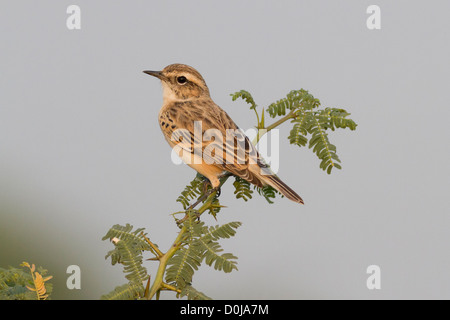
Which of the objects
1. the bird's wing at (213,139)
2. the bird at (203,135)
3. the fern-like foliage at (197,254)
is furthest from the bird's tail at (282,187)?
the fern-like foliage at (197,254)

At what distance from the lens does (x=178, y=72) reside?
8172mm

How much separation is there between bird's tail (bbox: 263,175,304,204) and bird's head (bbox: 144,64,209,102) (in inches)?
101

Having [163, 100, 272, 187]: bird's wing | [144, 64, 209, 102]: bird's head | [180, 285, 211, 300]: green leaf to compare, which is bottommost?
[180, 285, 211, 300]: green leaf

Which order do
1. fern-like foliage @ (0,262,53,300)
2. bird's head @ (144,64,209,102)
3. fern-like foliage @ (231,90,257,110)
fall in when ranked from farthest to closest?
1. bird's head @ (144,64,209,102)
2. fern-like foliage @ (231,90,257,110)
3. fern-like foliage @ (0,262,53,300)

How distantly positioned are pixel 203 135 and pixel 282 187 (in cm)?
178

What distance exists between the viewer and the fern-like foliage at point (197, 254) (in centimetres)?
438

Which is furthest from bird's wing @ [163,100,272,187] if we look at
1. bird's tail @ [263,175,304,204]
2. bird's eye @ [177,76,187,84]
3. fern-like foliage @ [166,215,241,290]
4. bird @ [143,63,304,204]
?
fern-like foliage @ [166,215,241,290]

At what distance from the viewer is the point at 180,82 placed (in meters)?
8.28

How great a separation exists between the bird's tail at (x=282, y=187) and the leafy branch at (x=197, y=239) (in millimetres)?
869

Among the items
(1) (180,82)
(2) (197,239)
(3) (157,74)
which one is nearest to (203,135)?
(1) (180,82)

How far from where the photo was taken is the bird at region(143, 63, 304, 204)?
21.8 ft

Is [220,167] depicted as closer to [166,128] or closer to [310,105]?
[166,128]

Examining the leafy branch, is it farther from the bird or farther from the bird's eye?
the bird's eye

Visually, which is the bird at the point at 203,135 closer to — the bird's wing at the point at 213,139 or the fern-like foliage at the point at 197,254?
the bird's wing at the point at 213,139
